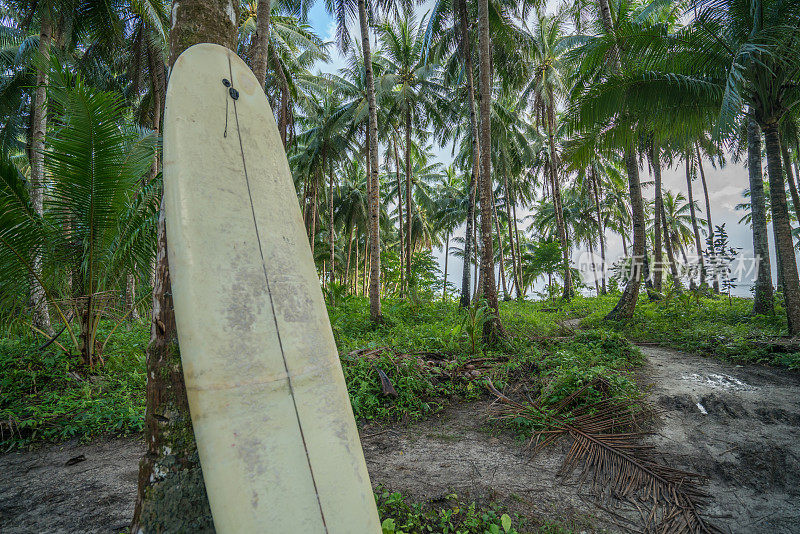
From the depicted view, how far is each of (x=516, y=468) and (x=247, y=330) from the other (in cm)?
207

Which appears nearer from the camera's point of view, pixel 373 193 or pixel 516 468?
pixel 516 468

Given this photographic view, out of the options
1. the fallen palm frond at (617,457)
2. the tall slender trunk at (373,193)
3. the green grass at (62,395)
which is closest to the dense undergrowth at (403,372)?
the green grass at (62,395)

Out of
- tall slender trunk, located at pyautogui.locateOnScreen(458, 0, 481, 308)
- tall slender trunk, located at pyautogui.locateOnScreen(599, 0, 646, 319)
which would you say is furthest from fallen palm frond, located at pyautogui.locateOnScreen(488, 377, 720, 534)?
tall slender trunk, located at pyautogui.locateOnScreen(458, 0, 481, 308)

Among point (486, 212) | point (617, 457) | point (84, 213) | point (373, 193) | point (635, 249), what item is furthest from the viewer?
point (373, 193)

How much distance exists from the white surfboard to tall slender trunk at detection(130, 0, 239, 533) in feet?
0.62

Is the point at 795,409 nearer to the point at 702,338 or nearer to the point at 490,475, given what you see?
the point at 490,475

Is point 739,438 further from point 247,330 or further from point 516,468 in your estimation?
point 247,330

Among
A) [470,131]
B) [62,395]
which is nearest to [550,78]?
[470,131]

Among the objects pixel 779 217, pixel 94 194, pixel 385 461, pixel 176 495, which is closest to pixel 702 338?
pixel 779 217

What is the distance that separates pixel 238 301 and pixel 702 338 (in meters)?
7.27

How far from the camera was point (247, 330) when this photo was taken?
1493mm

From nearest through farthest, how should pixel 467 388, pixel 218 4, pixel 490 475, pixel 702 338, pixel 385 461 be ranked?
1. pixel 218 4
2. pixel 490 475
3. pixel 385 461
4. pixel 467 388
5. pixel 702 338

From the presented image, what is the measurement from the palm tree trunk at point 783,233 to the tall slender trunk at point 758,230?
2.03m

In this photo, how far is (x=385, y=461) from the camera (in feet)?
8.78
